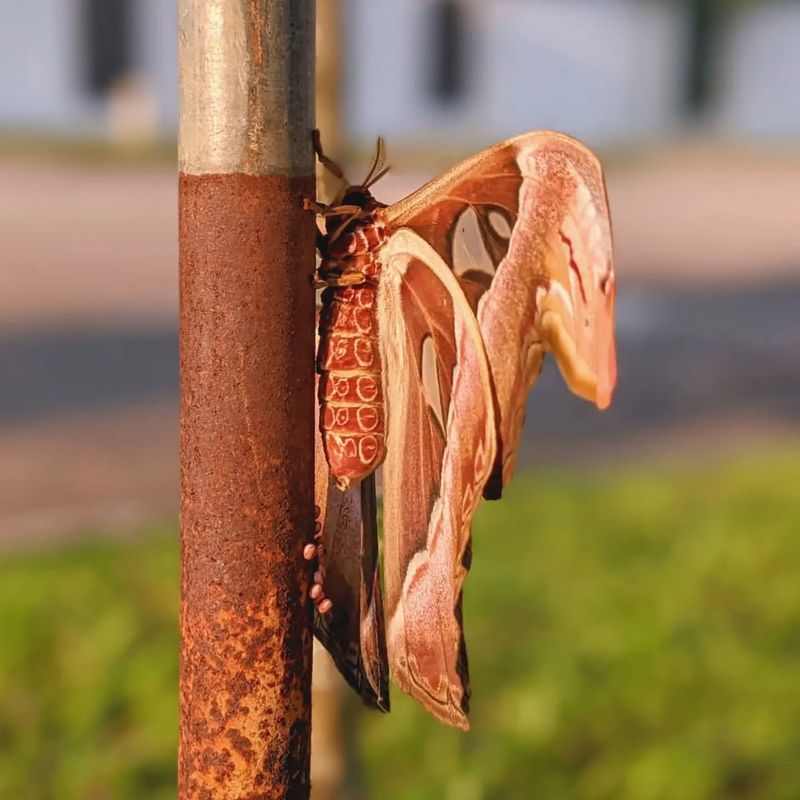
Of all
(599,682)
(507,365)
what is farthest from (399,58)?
(507,365)

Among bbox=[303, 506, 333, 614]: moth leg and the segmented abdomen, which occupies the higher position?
the segmented abdomen

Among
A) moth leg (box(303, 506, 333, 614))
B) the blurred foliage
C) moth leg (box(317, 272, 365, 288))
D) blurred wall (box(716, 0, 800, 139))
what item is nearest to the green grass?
the blurred foliage

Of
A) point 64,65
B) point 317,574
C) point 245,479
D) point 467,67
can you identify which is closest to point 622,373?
point 317,574

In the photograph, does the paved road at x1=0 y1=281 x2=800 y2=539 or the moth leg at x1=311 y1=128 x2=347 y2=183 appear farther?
the paved road at x1=0 y1=281 x2=800 y2=539

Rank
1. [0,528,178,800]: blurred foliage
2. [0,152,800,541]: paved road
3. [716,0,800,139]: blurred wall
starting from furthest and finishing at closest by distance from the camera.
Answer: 1. [716,0,800,139]: blurred wall
2. [0,152,800,541]: paved road
3. [0,528,178,800]: blurred foliage

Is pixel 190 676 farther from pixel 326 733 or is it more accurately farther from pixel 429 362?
pixel 326 733

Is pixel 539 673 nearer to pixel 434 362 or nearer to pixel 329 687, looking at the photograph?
pixel 329 687

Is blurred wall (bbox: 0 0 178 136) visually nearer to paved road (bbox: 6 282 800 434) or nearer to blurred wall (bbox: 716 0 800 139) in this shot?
paved road (bbox: 6 282 800 434)

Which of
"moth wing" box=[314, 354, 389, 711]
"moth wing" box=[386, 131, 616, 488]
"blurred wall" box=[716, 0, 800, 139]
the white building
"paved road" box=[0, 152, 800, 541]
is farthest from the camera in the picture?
"blurred wall" box=[716, 0, 800, 139]
